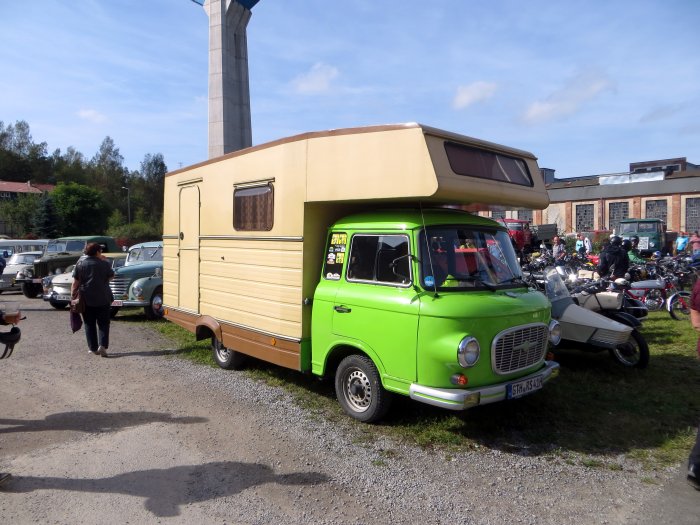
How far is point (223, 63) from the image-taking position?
1727 centimetres

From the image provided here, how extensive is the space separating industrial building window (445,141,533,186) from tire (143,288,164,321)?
9036 millimetres

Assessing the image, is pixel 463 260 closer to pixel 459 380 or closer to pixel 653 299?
pixel 459 380

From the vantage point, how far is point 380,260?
5219 millimetres

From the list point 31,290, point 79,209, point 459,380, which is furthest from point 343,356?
point 79,209

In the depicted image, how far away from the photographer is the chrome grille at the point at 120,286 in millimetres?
11969

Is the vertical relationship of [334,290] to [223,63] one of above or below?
below

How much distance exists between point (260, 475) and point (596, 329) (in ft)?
15.7

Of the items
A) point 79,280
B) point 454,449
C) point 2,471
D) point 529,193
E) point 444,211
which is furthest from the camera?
point 79,280

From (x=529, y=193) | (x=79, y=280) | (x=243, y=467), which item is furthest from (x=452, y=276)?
(x=79, y=280)

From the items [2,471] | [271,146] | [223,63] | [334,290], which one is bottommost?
[2,471]

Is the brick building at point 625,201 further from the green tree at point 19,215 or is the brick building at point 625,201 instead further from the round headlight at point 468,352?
the green tree at point 19,215

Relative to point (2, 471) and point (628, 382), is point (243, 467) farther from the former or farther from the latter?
point (628, 382)

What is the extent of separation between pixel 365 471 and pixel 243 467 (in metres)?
1.03

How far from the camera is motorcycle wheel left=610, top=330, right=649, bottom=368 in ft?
23.2
